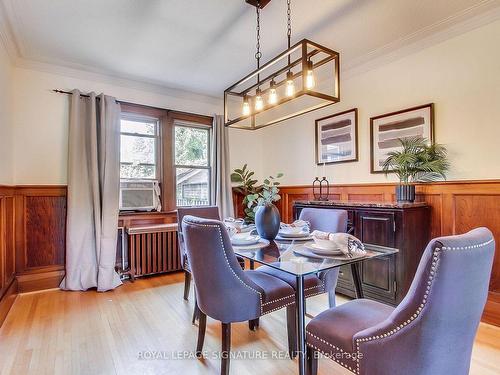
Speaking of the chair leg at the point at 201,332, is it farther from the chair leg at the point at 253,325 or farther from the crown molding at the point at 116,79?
the crown molding at the point at 116,79

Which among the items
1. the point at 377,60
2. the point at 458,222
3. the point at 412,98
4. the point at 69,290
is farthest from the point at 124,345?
the point at 377,60

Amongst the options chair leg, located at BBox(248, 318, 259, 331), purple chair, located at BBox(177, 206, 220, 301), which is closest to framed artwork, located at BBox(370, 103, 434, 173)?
purple chair, located at BBox(177, 206, 220, 301)

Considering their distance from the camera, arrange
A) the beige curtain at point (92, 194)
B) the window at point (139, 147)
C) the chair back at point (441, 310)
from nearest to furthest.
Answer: the chair back at point (441, 310)
the beige curtain at point (92, 194)
the window at point (139, 147)

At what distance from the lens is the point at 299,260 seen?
5.04 feet

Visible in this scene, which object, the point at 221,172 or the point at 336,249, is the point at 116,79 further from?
the point at 336,249

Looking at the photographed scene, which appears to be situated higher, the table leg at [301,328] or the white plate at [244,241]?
the white plate at [244,241]

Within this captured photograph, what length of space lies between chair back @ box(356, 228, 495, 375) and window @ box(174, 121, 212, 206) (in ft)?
11.3

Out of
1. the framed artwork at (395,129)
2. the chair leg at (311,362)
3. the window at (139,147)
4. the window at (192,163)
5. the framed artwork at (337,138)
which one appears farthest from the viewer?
the window at (192,163)

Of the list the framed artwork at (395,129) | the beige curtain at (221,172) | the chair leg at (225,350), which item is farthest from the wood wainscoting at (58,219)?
the chair leg at (225,350)

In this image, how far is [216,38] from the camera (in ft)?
8.73

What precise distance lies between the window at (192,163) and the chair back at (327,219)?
2.08 meters

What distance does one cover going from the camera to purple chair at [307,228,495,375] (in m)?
0.92

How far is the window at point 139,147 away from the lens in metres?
3.65

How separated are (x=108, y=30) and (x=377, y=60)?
108 inches
